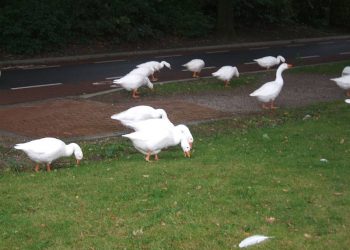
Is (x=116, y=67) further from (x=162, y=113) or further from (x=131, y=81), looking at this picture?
(x=162, y=113)

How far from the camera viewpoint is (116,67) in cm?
2222

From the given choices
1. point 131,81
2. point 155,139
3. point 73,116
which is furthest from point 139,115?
point 131,81

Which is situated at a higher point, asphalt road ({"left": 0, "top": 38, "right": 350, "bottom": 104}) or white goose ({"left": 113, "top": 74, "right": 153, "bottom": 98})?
white goose ({"left": 113, "top": 74, "right": 153, "bottom": 98})

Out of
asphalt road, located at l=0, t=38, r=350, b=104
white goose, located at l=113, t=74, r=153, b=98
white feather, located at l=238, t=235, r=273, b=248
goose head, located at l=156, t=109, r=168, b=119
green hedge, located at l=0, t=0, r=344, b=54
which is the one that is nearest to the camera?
white feather, located at l=238, t=235, r=273, b=248

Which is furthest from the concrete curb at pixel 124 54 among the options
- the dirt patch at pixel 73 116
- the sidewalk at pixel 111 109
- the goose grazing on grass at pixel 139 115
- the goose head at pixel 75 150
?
the goose head at pixel 75 150

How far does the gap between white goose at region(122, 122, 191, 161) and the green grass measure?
0.78ft

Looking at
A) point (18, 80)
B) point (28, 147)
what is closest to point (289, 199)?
point (28, 147)

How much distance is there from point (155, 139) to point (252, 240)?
356 cm

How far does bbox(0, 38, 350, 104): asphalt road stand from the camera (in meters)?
17.4

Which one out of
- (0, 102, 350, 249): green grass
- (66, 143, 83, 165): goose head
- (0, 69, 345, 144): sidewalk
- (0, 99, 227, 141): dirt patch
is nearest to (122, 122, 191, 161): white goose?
(0, 102, 350, 249): green grass

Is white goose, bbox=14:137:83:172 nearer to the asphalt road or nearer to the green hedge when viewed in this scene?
the asphalt road

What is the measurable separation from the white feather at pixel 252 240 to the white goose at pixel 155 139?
11.4 ft

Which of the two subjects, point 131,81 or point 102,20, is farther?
point 102,20

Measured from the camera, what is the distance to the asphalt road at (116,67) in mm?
17359
